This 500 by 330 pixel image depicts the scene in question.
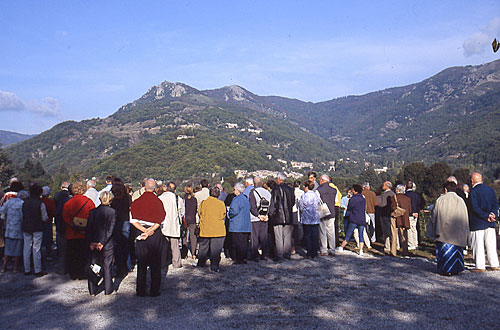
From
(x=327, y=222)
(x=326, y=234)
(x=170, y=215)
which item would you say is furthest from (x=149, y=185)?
(x=326, y=234)

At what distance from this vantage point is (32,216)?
8609 millimetres

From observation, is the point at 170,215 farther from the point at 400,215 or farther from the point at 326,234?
the point at 400,215

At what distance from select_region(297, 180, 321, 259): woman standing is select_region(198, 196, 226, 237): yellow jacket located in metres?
2.26

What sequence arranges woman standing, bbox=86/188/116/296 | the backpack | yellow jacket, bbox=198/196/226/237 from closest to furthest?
1. woman standing, bbox=86/188/116/296
2. yellow jacket, bbox=198/196/226/237
3. the backpack

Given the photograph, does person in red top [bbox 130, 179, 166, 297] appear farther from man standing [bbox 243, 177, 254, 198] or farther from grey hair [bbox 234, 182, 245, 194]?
man standing [bbox 243, 177, 254, 198]

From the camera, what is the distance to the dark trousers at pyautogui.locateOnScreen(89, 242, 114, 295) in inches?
280

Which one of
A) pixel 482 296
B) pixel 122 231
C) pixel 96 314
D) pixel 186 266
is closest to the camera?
pixel 96 314

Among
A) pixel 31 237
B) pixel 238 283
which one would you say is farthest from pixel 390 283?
pixel 31 237

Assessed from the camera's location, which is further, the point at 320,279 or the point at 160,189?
the point at 160,189

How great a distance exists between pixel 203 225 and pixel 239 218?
100 centimetres

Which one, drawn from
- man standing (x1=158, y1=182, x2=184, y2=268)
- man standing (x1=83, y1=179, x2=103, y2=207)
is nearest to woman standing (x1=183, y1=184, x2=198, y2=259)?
man standing (x1=158, y1=182, x2=184, y2=268)

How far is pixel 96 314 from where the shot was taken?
6195 millimetres

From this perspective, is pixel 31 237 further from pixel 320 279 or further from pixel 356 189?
pixel 356 189

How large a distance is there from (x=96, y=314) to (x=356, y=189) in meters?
7.24
